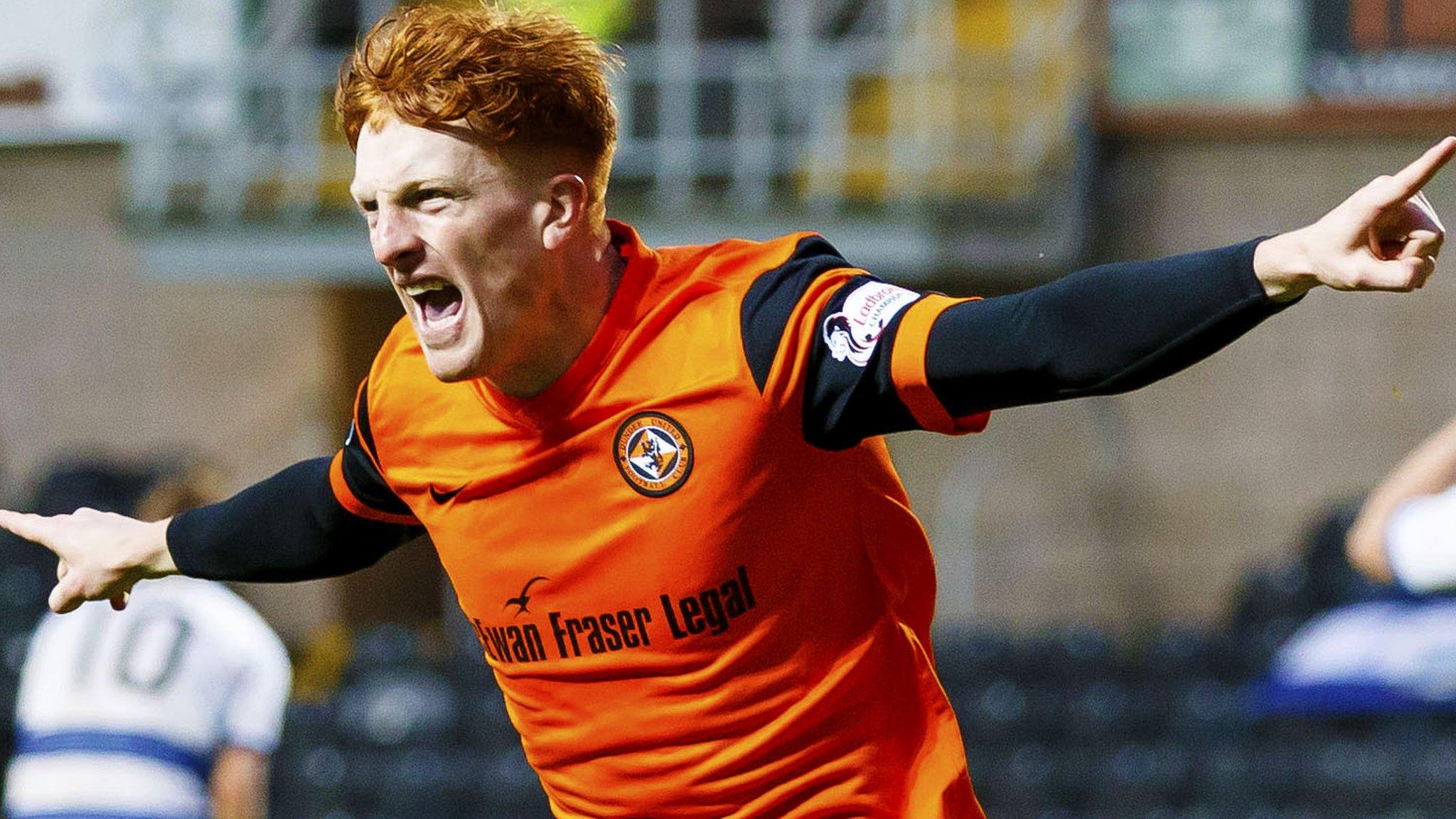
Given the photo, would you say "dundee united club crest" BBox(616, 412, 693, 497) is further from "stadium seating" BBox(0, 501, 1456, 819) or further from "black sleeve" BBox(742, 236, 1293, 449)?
"stadium seating" BBox(0, 501, 1456, 819)

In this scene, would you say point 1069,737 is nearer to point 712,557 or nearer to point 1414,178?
point 712,557

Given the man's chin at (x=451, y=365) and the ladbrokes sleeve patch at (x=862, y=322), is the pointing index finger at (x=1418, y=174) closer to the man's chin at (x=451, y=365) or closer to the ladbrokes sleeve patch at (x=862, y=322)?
the ladbrokes sleeve patch at (x=862, y=322)

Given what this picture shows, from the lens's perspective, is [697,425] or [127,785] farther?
[127,785]

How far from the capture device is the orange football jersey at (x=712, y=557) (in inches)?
96.6

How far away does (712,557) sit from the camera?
248cm

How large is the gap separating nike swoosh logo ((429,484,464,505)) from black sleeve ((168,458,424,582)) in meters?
0.24

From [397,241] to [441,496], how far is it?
1.32 feet

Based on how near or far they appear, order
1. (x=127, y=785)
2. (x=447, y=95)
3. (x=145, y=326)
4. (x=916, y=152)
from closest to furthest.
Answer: (x=447, y=95), (x=127, y=785), (x=916, y=152), (x=145, y=326)

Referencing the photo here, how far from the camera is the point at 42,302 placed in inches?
458

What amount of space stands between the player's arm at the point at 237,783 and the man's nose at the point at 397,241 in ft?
9.12

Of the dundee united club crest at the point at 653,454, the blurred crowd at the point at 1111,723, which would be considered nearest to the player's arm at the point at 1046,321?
the dundee united club crest at the point at 653,454

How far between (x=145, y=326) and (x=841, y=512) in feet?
31.7

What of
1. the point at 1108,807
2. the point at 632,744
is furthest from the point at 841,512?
the point at 1108,807

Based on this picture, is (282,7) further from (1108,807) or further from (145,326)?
(1108,807)
